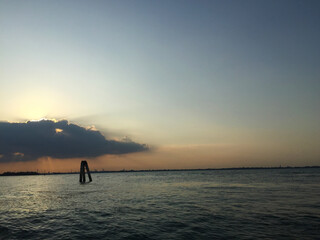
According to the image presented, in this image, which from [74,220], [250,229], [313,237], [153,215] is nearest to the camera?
[313,237]

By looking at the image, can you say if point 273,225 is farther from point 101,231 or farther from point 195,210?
point 101,231

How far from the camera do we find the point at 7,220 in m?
17.6

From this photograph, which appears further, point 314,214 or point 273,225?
point 314,214

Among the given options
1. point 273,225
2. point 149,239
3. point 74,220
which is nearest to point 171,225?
point 149,239

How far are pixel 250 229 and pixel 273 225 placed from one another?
201 centimetres

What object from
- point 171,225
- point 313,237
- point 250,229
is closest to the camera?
point 313,237

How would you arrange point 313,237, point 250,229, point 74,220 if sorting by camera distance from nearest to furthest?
point 313,237
point 250,229
point 74,220

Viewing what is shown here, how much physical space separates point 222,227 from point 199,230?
5.51ft

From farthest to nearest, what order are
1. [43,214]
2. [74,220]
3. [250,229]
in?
[43,214]
[74,220]
[250,229]

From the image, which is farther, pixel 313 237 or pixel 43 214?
pixel 43 214

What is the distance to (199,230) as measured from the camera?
1383 centimetres

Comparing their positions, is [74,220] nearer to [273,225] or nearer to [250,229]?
[250,229]

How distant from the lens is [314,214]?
1759cm

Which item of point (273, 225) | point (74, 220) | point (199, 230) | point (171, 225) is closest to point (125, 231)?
point (171, 225)
